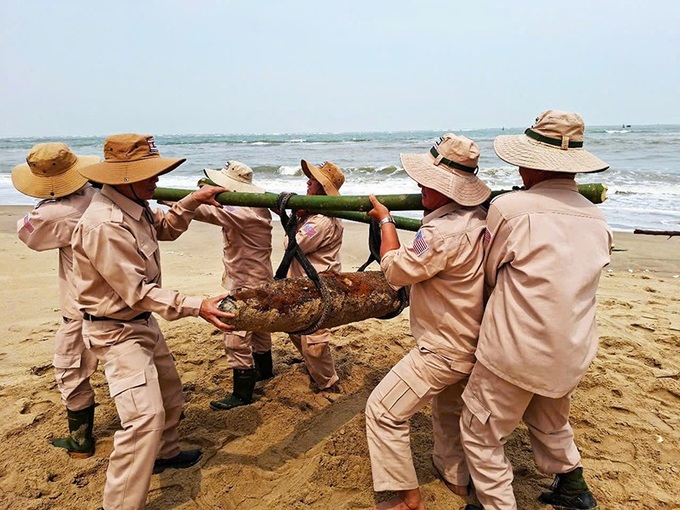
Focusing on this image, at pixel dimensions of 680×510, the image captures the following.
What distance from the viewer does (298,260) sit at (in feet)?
9.69

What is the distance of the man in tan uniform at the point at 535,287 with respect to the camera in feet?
7.67

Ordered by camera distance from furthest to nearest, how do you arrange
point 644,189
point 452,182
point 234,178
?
1. point 644,189
2. point 234,178
3. point 452,182

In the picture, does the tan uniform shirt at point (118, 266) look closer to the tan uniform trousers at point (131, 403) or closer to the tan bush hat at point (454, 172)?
the tan uniform trousers at point (131, 403)

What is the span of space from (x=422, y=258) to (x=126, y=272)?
4.75ft

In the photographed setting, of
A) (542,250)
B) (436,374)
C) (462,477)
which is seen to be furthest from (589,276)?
(462,477)

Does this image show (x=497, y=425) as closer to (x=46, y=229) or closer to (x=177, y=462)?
(x=177, y=462)

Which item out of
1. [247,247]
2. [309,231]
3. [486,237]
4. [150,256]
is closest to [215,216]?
[247,247]

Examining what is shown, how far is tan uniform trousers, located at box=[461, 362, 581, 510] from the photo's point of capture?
255 centimetres

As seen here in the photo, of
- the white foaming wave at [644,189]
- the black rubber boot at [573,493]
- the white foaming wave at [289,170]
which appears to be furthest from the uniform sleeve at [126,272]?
the white foaming wave at [289,170]

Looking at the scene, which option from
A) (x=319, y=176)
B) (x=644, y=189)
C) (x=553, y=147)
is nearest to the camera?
(x=553, y=147)

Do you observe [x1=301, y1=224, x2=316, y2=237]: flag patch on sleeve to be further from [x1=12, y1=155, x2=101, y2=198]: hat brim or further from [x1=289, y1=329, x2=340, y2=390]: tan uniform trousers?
[x1=12, y1=155, x2=101, y2=198]: hat brim

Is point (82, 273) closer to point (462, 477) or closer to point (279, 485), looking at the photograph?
point (279, 485)

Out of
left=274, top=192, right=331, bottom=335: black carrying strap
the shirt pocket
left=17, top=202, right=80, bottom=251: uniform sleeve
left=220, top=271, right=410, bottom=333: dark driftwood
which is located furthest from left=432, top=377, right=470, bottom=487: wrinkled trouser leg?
left=17, top=202, right=80, bottom=251: uniform sleeve

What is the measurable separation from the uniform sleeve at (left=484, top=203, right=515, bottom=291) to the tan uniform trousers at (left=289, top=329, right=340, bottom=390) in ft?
6.28
